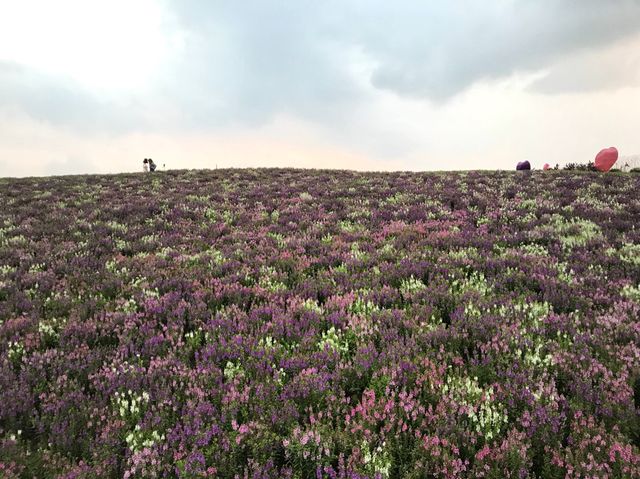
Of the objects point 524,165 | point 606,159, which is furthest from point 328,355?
point 606,159

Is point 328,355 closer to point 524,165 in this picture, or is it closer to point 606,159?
point 524,165

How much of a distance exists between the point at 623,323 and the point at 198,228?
1154 cm

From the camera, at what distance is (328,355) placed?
4.98 m

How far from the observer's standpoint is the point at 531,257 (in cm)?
862

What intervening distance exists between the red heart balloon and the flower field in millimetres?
25906

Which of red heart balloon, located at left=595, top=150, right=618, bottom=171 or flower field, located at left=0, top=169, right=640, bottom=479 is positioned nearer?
flower field, located at left=0, top=169, right=640, bottom=479

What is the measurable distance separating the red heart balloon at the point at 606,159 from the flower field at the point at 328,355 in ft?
85.0

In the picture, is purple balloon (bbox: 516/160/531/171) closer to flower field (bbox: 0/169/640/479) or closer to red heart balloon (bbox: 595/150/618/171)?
red heart balloon (bbox: 595/150/618/171)

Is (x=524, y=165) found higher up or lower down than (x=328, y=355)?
higher up

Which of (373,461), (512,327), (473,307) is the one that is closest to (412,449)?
(373,461)

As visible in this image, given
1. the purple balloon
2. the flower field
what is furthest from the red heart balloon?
the flower field

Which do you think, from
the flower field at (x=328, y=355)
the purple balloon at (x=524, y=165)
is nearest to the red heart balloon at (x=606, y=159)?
the purple balloon at (x=524, y=165)

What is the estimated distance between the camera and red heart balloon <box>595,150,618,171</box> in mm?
32594

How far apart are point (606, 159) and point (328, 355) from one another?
3721 centimetres
